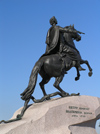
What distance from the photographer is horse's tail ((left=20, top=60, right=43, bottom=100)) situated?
7016 millimetres

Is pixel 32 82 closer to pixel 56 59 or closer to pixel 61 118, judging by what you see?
pixel 56 59

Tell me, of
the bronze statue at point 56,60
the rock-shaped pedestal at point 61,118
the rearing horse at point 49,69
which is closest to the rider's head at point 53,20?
the bronze statue at point 56,60

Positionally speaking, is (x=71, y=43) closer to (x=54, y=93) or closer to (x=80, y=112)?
(x=54, y=93)

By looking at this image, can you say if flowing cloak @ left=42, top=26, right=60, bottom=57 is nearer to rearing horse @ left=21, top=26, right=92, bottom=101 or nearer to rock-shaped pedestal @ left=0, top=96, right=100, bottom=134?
rearing horse @ left=21, top=26, right=92, bottom=101

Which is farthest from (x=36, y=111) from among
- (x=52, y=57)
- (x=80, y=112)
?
(x=52, y=57)

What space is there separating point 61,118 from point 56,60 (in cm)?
214

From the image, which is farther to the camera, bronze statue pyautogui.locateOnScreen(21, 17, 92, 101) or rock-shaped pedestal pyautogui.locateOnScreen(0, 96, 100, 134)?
bronze statue pyautogui.locateOnScreen(21, 17, 92, 101)

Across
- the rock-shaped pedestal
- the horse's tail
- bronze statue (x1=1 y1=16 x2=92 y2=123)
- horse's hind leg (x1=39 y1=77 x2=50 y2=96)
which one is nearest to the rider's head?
bronze statue (x1=1 y1=16 x2=92 y2=123)

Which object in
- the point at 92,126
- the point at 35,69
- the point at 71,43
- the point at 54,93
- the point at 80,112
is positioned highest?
the point at 71,43

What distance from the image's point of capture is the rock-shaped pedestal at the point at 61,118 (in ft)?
19.5

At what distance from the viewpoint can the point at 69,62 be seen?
7.88 m

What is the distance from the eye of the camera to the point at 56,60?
24.9 feet

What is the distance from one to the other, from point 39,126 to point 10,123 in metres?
0.90

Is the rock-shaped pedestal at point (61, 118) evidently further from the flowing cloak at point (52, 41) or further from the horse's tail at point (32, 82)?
the flowing cloak at point (52, 41)
